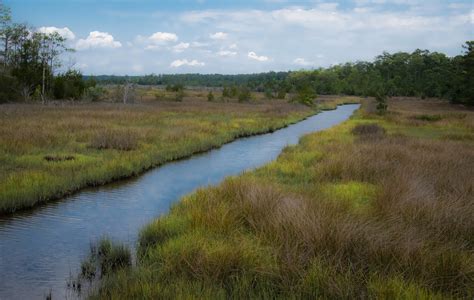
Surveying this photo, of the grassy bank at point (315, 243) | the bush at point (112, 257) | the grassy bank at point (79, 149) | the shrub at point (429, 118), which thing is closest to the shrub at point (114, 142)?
the grassy bank at point (79, 149)

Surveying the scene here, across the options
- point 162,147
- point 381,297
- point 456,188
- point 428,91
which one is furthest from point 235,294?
point 428,91

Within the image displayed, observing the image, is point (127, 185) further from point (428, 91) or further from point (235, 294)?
point (428, 91)

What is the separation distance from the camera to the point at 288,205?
9.57 m

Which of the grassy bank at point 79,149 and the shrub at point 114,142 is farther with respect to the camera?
the shrub at point 114,142

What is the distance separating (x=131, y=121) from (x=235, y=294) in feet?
88.7

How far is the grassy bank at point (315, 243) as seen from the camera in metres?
6.43

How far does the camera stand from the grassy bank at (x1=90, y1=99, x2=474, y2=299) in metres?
6.43

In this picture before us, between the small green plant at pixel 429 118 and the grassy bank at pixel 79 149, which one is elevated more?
the small green plant at pixel 429 118

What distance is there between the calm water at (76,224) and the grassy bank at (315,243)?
1.44 meters

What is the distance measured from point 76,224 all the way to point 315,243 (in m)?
6.82

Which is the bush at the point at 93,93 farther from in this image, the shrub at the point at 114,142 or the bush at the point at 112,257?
the bush at the point at 112,257

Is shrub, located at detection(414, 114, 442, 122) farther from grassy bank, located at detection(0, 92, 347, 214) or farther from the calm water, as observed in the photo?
the calm water

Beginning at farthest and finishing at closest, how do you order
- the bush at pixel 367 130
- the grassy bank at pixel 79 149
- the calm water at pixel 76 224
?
the bush at pixel 367 130
the grassy bank at pixel 79 149
the calm water at pixel 76 224

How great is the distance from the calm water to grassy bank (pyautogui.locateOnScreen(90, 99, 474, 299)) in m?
1.44
